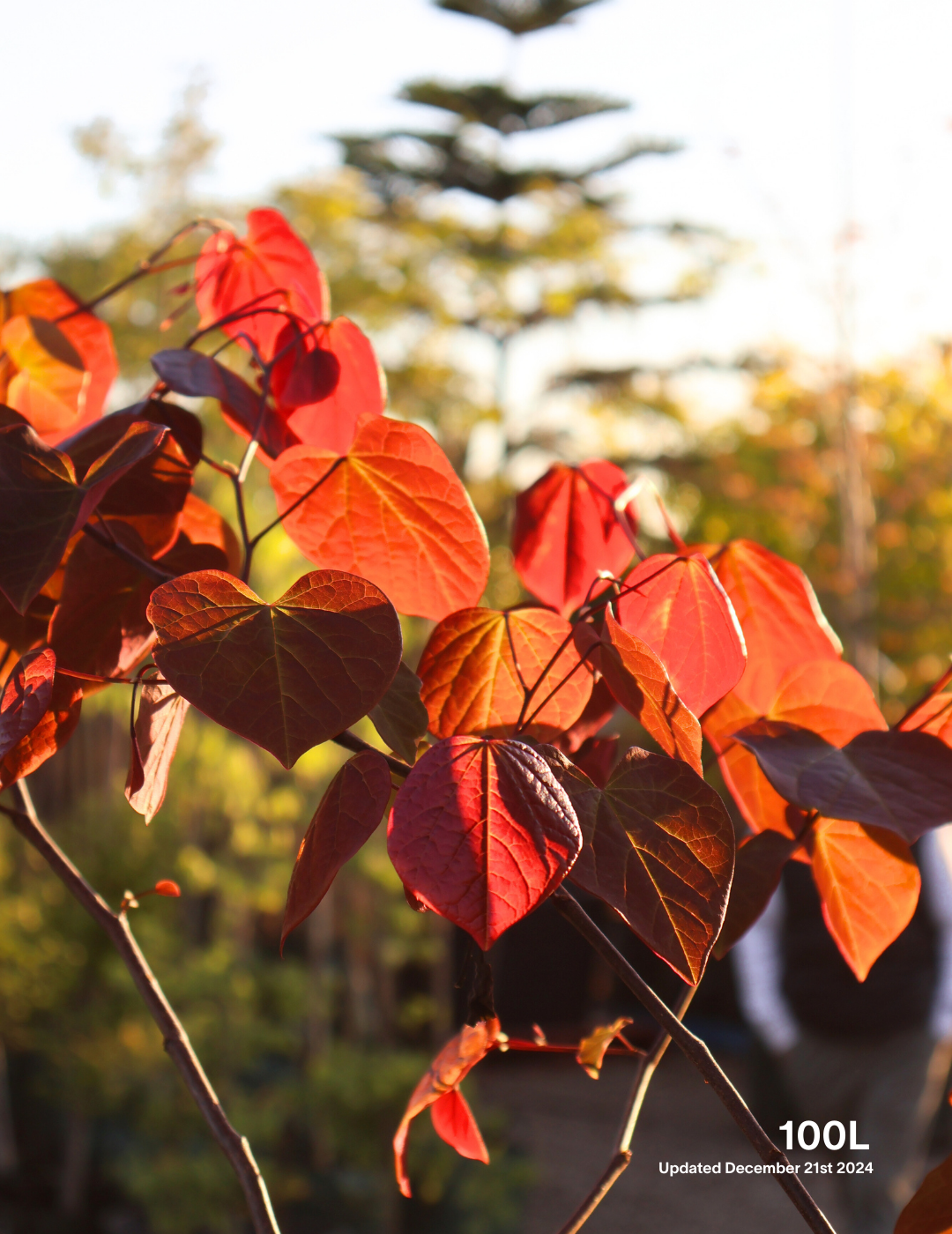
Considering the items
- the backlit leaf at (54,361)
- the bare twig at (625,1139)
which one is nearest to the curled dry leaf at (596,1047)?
the bare twig at (625,1139)

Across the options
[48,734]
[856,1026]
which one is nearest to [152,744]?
[48,734]

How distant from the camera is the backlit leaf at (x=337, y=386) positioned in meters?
0.30

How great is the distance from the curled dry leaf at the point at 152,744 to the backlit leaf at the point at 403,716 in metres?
0.04

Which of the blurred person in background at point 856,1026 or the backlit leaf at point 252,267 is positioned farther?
the blurred person in background at point 856,1026

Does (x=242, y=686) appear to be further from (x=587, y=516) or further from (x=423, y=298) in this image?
(x=423, y=298)

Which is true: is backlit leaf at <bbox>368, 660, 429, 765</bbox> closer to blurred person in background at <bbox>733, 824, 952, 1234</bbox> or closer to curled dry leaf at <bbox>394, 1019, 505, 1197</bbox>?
curled dry leaf at <bbox>394, 1019, 505, 1197</bbox>

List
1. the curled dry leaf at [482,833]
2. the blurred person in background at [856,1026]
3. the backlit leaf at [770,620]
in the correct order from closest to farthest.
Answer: the curled dry leaf at [482,833], the backlit leaf at [770,620], the blurred person in background at [856,1026]

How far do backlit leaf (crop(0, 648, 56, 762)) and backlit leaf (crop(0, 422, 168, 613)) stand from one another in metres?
0.02

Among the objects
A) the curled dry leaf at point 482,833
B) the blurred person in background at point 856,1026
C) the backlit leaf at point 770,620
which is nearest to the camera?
the curled dry leaf at point 482,833

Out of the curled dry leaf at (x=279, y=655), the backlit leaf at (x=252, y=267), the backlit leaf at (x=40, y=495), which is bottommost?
the curled dry leaf at (x=279, y=655)

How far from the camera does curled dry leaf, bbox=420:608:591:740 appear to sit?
0.25 metres

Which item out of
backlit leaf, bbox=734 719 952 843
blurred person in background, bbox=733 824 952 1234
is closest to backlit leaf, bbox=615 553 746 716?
backlit leaf, bbox=734 719 952 843

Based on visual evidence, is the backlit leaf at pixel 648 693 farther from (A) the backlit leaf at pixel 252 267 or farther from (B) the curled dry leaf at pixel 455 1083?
(A) the backlit leaf at pixel 252 267

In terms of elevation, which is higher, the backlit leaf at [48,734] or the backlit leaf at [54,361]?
the backlit leaf at [54,361]
